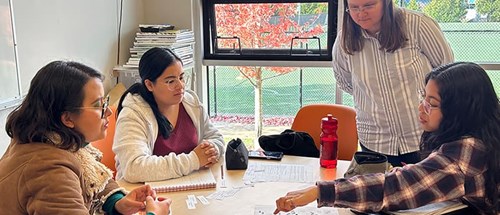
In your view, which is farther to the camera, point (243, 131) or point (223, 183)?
point (243, 131)

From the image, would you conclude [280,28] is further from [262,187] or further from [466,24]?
[262,187]

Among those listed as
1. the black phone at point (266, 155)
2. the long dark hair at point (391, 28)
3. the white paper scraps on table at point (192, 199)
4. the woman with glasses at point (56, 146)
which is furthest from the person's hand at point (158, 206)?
the long dark hair at point (391, 28)

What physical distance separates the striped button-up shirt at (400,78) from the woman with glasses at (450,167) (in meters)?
0.60

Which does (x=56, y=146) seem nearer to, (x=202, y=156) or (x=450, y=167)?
(x=202, y=156)

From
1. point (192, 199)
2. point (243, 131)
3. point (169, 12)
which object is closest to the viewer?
point (192, 199)

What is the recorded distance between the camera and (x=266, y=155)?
6.63ft

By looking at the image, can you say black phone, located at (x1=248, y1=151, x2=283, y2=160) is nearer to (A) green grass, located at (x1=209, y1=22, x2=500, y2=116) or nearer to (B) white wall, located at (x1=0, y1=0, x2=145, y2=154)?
(B) white wall, located at (x1=0, y1=0, x2=145, y2=154)

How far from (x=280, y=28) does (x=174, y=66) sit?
1395 mm

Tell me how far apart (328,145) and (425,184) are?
2.15ft

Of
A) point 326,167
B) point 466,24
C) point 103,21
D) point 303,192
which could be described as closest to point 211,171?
point 326,167

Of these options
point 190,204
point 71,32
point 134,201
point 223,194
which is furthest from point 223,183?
point 71,32

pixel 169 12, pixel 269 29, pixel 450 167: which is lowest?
pixel 450 167

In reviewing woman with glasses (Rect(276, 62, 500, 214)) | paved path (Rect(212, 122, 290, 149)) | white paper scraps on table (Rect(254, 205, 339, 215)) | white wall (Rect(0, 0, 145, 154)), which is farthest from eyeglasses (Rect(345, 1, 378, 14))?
paved path (Rect(212, 122, 290, 149))

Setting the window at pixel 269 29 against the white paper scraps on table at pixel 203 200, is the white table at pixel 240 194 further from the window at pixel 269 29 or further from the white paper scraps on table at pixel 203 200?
the window at pixel 269 29
